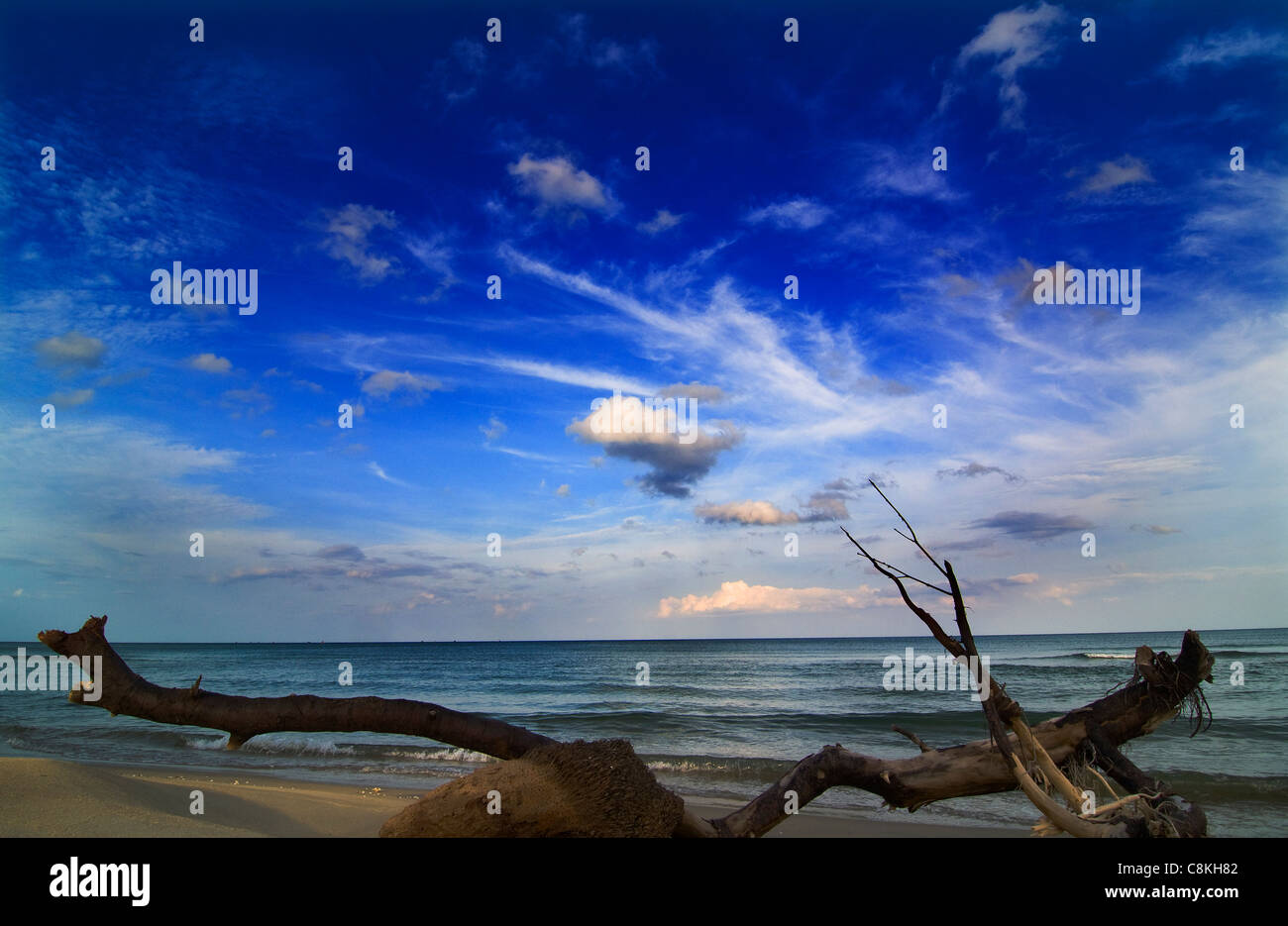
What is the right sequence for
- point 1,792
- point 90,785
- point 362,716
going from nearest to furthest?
point 362,716 → point 1,792 → point 90,785

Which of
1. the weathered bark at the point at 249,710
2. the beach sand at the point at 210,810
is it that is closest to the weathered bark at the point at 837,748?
the weathered bark at the point at 249,710

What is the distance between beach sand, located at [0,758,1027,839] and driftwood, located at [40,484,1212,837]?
17.5 feet

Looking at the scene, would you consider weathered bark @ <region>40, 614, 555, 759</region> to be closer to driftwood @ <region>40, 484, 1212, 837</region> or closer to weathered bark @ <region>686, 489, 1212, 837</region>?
driftwood @ <region>40, 484, 1212, 837</region>

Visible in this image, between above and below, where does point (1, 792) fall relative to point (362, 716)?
below

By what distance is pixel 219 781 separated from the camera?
1234 centimetres

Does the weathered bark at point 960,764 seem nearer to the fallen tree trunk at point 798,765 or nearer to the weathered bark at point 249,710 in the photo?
the fallen tree trunk at point 798,765

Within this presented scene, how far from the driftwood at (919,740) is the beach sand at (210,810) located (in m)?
5.35

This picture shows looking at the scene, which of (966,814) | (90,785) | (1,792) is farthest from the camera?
(966,814)

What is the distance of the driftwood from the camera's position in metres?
3.16

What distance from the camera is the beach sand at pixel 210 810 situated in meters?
7.84
